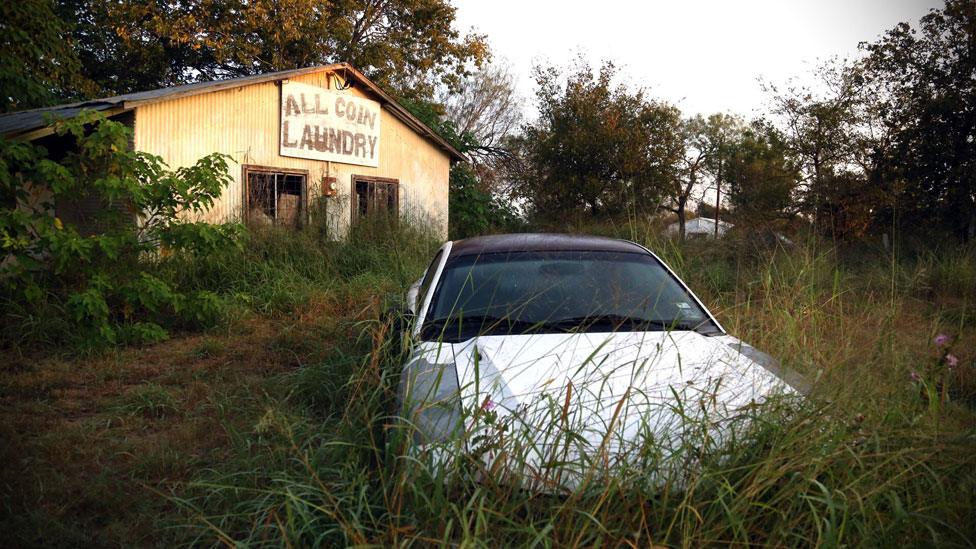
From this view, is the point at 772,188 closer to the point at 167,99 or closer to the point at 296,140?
the point at 296,140

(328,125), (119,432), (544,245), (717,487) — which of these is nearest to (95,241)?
(119,432)

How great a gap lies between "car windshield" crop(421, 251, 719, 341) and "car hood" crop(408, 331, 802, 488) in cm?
18

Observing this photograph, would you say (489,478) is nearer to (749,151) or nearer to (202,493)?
(202,493)

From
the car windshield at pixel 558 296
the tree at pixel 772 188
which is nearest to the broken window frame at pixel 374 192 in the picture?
the tree at pixel 772 188

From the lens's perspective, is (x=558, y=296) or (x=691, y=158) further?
(x=691, y=158)

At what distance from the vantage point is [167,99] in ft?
34.1

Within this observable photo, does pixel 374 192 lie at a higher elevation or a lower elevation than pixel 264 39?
lower

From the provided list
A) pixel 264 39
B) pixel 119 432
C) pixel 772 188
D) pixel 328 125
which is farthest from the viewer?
pixel 264 39

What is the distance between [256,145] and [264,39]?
39.1 feet

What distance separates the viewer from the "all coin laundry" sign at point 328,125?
12.6 metres

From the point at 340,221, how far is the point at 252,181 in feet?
6.00

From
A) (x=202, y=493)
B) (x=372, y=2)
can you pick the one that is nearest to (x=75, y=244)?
(x=202, y=493)

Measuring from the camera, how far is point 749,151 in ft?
105

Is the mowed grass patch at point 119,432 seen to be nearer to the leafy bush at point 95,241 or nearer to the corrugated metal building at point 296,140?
the leafy bush at point 95,241
